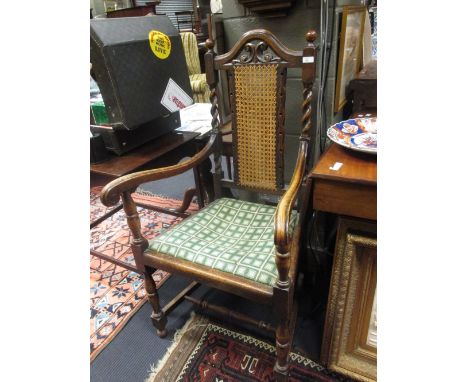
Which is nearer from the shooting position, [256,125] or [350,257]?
[350,257]

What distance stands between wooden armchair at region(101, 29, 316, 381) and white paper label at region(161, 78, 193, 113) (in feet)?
0.72

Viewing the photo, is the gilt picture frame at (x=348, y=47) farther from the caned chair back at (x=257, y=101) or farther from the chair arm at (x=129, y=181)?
the chair arm at (x=129, y=181)

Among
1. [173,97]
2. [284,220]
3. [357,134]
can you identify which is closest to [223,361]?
[284,220]

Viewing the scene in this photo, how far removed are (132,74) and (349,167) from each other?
890 mm

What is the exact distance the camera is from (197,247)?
110 centimetres

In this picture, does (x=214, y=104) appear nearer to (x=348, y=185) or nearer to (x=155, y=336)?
(x=348, y=185)

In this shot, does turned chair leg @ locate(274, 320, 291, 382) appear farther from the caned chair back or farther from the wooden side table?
the caned chair back

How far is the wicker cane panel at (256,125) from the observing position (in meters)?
1.18

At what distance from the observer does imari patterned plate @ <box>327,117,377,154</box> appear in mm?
904

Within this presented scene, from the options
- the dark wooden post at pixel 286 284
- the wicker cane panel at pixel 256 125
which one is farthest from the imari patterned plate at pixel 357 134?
the wicker cane panel at pixel 256 125

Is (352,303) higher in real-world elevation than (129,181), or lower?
lower

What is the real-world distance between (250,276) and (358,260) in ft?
1.15

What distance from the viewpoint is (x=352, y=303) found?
1025mm

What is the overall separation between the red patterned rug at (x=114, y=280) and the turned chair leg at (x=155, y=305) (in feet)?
0.73
